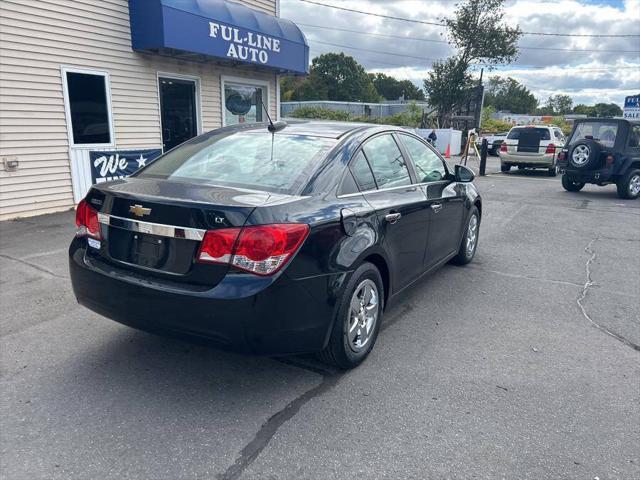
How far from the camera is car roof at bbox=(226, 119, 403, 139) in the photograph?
361 centimetres

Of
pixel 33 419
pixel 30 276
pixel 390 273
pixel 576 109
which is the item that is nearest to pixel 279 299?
pixel 390 273

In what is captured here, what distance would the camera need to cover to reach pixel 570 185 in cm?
1283

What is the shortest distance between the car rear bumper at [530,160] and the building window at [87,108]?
12801mm

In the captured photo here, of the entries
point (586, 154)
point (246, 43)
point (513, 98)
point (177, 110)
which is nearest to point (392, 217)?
point (246, 43)

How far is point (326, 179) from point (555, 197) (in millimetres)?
10385

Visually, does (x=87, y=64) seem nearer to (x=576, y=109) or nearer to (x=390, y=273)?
(x=390, y=273)

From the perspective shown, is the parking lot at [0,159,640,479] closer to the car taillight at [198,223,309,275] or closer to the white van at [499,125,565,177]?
the car taillight at [198,223,309,275]

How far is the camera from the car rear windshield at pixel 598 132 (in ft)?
38.3

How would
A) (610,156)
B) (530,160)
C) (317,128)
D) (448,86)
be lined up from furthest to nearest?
(448,86)
(530,160)
(610,156)
(317,128)

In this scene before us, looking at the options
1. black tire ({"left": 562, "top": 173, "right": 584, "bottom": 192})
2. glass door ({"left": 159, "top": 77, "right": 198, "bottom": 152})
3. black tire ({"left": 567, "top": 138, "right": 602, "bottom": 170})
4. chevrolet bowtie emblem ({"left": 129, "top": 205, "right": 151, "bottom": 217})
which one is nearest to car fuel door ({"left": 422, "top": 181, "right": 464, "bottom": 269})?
chevrolet bowtie emblem ({"left": 129, "top": 205, "right": 151, "bottom": 217})

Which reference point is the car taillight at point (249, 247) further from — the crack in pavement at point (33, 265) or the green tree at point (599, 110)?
the green tree at point (599, 110)

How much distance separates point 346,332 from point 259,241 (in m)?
0.93

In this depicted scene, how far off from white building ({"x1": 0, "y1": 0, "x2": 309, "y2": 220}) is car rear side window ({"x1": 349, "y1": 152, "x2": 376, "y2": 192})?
652cm

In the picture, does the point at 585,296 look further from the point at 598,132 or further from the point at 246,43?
the point at 598,132
